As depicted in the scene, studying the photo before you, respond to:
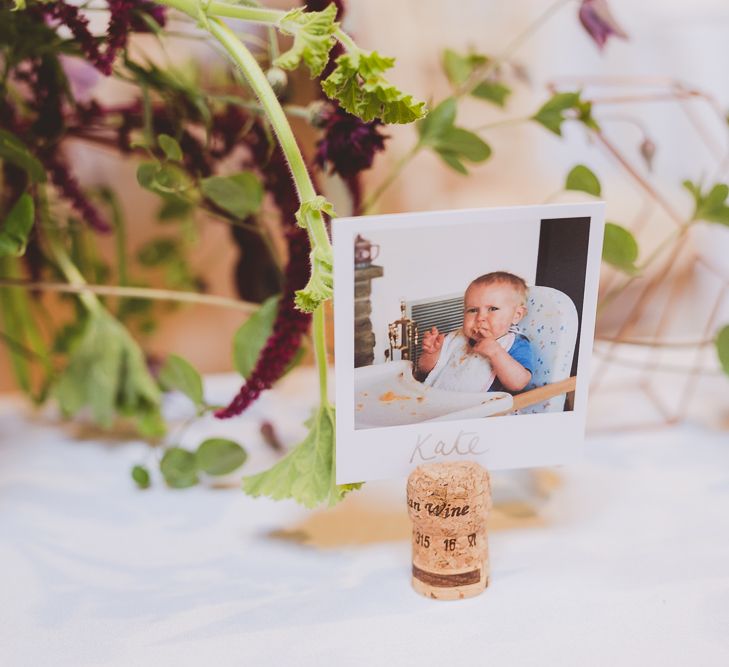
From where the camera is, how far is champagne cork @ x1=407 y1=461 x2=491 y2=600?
462 millimetres

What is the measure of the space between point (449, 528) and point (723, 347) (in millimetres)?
285

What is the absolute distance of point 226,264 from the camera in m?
0.93

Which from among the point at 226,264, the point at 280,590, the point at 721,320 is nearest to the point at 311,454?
the point at 280,590

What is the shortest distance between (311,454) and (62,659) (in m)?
0.18

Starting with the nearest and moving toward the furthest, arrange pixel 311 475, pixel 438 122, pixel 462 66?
pixel 311 475 < pixel 438 122 < pixel 462 66

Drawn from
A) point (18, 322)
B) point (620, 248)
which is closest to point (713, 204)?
point (620, 248)

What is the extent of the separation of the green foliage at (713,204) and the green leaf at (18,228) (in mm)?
467

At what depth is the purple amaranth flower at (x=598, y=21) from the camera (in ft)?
1.86

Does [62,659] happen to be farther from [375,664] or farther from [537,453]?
[537,453]

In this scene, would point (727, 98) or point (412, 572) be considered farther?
point (727, 98)

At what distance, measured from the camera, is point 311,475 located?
1.58 ft

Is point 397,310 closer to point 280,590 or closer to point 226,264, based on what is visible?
point 280,590

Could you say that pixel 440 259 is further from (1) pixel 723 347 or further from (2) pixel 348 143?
(1) pixel 723 347

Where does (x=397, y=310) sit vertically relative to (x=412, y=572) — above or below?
above
